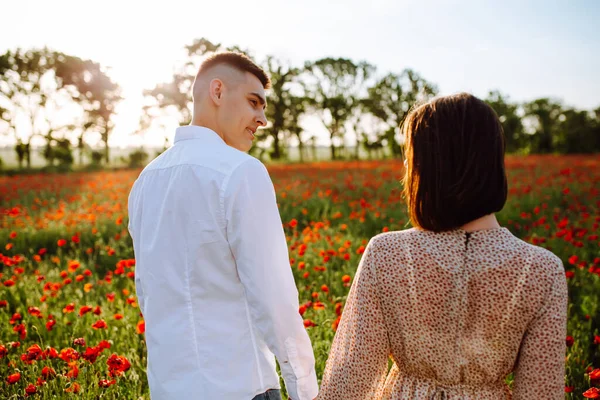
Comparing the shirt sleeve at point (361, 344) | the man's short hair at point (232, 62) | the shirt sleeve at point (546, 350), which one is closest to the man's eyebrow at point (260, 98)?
the man's short hair at point (232, 62)

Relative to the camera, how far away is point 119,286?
5.12 metres

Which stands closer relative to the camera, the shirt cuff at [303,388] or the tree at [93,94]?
the shirt cuff at [303,388]

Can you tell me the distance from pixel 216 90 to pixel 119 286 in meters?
3.99

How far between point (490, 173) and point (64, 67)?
45.8 meters

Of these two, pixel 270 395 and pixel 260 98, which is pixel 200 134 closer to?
pixel 260 98

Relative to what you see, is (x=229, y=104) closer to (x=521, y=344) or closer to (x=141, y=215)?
(x=141, y=215)

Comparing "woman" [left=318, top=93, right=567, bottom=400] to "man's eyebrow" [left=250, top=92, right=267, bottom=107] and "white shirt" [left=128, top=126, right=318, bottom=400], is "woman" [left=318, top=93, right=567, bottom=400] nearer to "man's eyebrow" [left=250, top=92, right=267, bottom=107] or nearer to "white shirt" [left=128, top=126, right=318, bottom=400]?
"white shirt" [left=128, top=126, right=318, bottom=400]

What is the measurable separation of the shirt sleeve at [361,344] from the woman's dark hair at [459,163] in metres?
0.26

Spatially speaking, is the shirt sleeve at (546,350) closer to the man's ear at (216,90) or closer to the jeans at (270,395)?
the jeans at (270,395)

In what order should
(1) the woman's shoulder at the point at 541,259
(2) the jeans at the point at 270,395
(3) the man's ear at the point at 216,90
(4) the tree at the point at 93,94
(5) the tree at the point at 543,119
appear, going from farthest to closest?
(5) the tree at the point at 543,119 < (4) the tree at the point at 93,94 < (3) the man's ear at the point at 216,90 < (2) the jeans at the point at 270,395 < (1) the woman's shoulder at the point at 541,259

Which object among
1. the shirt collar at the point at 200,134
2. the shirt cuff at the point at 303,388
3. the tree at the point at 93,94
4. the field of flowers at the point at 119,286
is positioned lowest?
the field of flowers at the point at 119,286

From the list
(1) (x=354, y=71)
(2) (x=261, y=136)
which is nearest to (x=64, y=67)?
(2) (x=261, y=136)

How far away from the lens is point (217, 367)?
61.8 inches

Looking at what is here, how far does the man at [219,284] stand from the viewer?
1519 mm
